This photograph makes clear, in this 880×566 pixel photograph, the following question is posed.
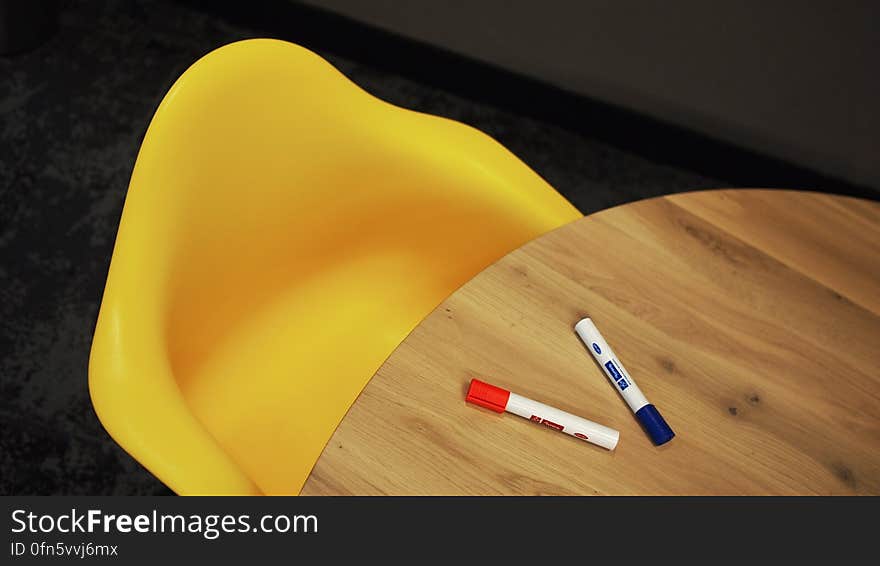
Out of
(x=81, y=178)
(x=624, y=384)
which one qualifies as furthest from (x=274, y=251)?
(x=81, y=178)

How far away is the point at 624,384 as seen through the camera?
96 centimetres

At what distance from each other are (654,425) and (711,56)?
119 cm

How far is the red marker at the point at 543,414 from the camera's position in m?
0.92

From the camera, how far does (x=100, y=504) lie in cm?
94

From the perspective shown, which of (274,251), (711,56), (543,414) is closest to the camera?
(543,414)

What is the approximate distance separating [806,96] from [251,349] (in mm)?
1391

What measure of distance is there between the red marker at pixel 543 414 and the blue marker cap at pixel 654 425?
0.04 meters

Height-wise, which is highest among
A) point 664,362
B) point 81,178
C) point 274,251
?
point 664,362

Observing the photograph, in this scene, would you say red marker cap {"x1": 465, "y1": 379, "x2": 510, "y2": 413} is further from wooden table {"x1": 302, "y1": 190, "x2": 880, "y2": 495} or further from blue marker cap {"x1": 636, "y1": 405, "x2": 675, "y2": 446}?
blue marker cap {"x1": 636, "y1": 405, "x2": 675, "y2": 446}

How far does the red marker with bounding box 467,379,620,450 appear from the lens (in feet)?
3.02

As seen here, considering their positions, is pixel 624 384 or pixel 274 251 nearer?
pixel 624 384

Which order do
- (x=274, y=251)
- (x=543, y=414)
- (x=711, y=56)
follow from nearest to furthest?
→ (x=543, y=414)
(x=274, y=251)
(x=711, y=56)

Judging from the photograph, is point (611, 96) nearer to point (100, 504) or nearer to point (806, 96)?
point (806, 96)

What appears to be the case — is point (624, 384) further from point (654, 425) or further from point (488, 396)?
point (488, 396)
